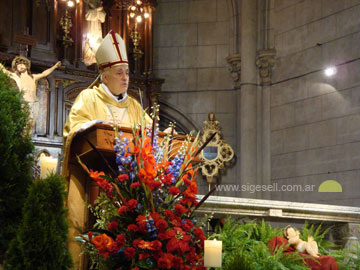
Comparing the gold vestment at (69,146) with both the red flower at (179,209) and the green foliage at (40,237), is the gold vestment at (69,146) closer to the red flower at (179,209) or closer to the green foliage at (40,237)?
the red flower at (179,209)

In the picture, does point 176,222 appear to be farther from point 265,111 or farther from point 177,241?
point 265,111

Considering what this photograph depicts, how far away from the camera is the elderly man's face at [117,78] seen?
4.73 metres

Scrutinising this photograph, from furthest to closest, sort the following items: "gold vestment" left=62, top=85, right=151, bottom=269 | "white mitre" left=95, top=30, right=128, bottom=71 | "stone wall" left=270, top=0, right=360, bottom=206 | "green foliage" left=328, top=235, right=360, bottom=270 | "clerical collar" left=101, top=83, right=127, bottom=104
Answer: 1. "stone wall" left=270, top=0, right=360, bottom=206
2. "green foliage" left=328, top=235, right=360, bottom=270
3. "clerical collar" left=101, top=83, right=127, bottom=104
4. "white mitre" left=95, top=30, right=128, bottom=71
5. "gold vestment" left=62, top=85, right=151, bottom=269

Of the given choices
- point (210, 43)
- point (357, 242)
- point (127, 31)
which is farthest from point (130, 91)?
point (357, 242)

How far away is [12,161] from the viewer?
2.21 metres

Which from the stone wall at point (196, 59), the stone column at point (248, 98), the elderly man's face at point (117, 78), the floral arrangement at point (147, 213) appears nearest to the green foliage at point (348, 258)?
the floral arrangement at point (147, 213)

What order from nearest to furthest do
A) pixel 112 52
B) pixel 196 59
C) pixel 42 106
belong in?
pixel 112 52
pixel 42 106
pixel 196 59

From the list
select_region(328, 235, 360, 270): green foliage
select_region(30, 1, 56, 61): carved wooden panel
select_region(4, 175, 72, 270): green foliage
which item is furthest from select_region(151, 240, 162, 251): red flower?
select_region(30, 1, 56, 61): carved wooden panel

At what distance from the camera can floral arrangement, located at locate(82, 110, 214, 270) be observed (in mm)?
3408

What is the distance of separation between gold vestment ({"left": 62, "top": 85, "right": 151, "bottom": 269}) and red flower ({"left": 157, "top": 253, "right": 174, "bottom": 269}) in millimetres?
1104

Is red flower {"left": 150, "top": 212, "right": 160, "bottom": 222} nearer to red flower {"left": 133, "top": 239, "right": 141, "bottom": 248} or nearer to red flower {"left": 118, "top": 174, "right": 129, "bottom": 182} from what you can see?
red flower {"left": 133, "top": 239, "right": 141, "bottom": 248}

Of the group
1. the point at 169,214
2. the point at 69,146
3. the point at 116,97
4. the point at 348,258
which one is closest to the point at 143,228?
the point at 169,214

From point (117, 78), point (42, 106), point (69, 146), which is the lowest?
point (69, 146)

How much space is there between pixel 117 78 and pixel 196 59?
796 cm
